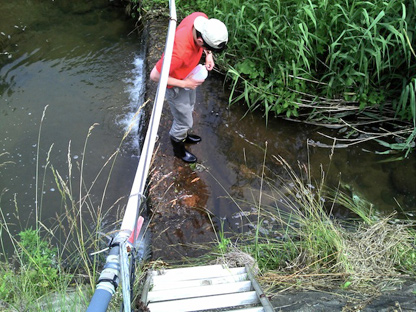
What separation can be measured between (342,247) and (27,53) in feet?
16.3

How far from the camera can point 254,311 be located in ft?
6.03

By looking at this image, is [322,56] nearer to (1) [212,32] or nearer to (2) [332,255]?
(1) [212,32]

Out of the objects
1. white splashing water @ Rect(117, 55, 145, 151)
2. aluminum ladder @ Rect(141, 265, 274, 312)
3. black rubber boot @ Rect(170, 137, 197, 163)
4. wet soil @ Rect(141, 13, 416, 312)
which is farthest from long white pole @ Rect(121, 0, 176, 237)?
white splashing water @ Rect(117, 55, 145, 151)

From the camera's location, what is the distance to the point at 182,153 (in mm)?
3514

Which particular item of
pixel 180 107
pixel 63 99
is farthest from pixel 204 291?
pixel 63 99

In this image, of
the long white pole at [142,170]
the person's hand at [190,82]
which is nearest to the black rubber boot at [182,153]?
the person's hand at [190,82]

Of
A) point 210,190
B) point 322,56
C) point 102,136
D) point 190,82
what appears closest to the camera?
point 190,82

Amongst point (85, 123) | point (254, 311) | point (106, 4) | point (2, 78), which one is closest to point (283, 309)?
point (254, 311)

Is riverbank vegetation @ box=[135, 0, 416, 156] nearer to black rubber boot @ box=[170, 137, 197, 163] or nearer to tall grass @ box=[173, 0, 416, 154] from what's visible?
tall grass @ box=[173, 0, 416, 154]

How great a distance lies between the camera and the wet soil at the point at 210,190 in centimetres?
216

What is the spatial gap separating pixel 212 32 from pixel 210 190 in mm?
1446

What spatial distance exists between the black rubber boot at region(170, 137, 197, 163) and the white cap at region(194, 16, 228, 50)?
1.12 metres

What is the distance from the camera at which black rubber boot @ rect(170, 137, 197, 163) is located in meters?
3.45

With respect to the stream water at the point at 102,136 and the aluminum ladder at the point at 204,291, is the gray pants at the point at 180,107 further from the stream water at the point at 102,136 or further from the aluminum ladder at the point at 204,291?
the aluminum ladder at the point at 204,291
